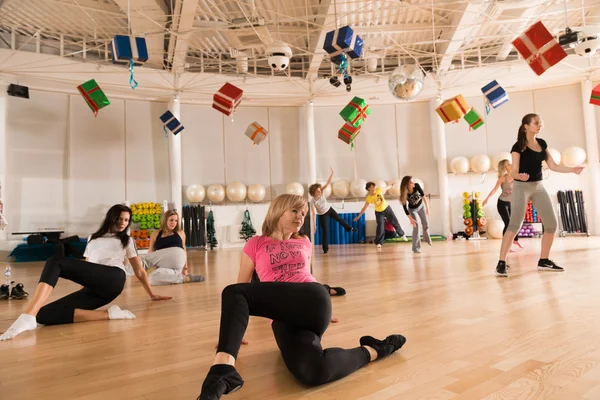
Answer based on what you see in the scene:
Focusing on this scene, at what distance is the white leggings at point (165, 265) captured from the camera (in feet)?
16.1

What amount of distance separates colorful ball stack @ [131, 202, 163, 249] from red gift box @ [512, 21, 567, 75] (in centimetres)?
875

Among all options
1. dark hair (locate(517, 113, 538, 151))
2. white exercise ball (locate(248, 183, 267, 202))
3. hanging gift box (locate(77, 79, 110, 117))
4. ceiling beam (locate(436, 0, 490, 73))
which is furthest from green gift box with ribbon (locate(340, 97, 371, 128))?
dark hair (locate(517, 113, 538, 151))

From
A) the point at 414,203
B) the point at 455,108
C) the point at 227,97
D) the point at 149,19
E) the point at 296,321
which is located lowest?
the point at 296,321

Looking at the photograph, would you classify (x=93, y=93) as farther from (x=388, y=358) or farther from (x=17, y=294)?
(x=388, y=358)

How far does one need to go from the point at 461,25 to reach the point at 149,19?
6.13 m

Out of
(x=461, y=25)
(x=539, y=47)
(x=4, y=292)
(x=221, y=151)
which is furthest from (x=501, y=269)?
(x=221, y=151)

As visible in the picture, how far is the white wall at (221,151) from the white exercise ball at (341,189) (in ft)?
1.64

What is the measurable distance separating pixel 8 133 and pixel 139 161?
2.99m

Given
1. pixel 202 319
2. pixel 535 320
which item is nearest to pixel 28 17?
pixel 202 319

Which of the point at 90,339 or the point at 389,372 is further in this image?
the point at 90,339

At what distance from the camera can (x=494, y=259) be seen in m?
5.97

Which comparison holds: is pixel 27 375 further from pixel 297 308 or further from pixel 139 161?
pixel 139 161

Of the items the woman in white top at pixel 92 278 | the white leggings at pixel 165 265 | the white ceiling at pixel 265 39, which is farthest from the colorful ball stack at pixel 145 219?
the woman in white top at pixel 92 278

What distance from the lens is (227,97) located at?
28.6ft
